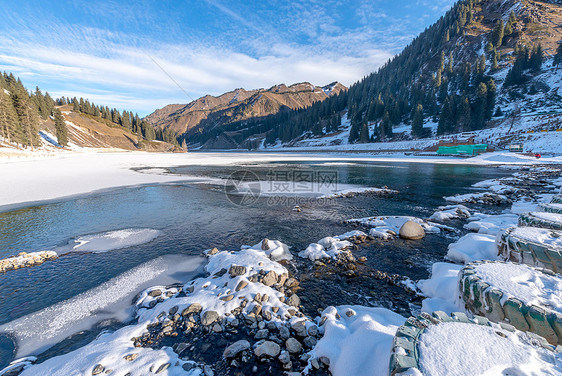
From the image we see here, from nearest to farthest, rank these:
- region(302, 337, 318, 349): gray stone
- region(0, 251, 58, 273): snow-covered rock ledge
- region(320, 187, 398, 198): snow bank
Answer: region(302, 337, 318, 349): gray stone → region(0, 251, 58, 273): snow-covered rock ledge → region(320, 187, 398, 198): snow bank

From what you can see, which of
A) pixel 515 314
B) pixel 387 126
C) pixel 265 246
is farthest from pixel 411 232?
pixel 387 126

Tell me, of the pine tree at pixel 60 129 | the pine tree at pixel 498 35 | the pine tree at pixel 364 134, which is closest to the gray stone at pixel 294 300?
the pine tree at pixel 60 129

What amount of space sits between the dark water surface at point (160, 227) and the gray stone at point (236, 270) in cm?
299

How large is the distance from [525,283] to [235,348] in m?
6.69

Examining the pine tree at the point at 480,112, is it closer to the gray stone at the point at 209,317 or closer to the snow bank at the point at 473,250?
the snow bank at the point at 473,250

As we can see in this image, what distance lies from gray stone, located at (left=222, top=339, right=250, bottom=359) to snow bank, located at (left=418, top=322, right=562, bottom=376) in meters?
3.51

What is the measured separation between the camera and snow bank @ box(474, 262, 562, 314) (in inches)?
171

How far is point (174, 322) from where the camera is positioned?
5602mm

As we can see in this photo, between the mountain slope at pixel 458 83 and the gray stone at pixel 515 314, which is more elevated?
the mountain slope at pixel 458 83

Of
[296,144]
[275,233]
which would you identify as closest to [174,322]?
[275,233]

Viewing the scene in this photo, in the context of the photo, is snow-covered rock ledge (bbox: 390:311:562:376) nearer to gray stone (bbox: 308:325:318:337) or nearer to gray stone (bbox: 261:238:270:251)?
gray stone (bbox: 308:325:318:337)

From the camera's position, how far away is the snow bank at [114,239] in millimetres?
9930

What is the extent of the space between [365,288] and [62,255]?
12.3 meters

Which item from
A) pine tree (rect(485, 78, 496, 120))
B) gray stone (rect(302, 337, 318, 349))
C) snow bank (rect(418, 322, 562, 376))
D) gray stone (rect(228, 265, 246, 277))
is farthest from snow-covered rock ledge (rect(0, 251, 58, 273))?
pine tree (rect(485, 78, 496, 120))
